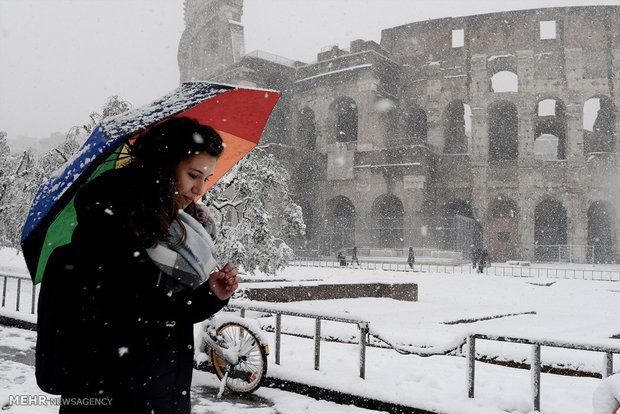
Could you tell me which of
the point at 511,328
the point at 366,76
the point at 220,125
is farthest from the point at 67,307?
the point at 366,76

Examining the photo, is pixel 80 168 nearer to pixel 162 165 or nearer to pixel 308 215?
pixel 162 165

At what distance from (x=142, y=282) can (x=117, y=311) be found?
0.34 ft

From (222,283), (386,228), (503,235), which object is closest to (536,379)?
(222,283)

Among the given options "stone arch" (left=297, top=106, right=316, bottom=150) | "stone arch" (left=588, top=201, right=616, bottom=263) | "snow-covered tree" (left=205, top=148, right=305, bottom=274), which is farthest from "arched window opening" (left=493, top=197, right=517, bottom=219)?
"snow-covered tree" (left=205, top=148, right=305, bottom=274)

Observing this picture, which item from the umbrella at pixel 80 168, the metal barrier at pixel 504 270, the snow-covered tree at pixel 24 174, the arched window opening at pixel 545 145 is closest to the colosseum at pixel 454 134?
the metal barrier at pixel 504 270

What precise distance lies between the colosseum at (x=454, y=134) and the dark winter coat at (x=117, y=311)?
29796 mm

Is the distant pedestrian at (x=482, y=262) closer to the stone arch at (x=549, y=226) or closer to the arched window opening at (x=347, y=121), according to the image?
the stone arch at (x=549, y=226)

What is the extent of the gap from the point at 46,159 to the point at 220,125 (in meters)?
15.2

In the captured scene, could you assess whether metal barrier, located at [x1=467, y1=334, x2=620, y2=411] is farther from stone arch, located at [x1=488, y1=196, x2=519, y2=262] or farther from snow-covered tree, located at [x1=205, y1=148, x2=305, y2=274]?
stone arch, located at [x1=488, y1=196, x2=519, y2=262]

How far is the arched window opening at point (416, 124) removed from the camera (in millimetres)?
36719

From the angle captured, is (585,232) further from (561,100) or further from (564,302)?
(564,302)

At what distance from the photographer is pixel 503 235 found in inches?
1297

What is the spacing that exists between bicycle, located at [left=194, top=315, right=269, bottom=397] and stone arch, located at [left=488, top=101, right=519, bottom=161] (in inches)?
1381

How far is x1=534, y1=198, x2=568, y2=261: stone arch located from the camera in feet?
111
